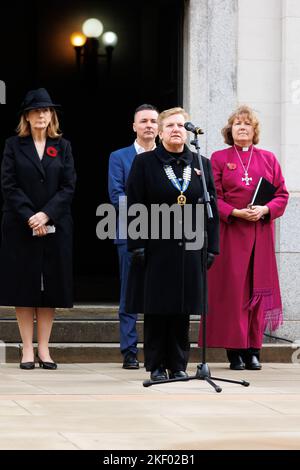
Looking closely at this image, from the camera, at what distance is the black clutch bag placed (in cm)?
1062

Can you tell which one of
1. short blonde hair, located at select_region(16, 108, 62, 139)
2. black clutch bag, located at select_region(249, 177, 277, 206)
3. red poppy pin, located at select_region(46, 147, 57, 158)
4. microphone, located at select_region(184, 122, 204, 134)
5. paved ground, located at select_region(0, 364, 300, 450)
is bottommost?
paved ground, located at select_region(0, 364, 300, 450)

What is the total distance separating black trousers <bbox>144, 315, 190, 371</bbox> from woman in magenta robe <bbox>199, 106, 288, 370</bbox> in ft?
3.91

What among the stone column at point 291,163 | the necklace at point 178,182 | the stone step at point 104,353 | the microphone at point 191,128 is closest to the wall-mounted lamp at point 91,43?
the stone column at point 291,163

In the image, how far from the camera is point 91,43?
18750 mm

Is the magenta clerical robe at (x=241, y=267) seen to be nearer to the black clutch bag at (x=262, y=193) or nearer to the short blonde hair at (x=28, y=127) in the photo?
the black clutch bag at (x=262, y=193)

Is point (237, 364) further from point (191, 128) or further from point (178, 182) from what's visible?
point (191, 128)

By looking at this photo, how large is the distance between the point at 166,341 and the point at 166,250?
653mm

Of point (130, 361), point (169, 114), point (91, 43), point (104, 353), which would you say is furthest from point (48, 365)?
point (91, 43)

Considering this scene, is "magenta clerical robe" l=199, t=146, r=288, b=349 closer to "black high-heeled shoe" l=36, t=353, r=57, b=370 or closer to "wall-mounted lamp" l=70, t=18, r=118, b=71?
"black high-heeled shoe" l=36, t=353, r=57, b=370

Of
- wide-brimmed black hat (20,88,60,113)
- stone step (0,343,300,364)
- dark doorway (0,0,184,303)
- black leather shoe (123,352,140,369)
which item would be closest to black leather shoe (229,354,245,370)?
stone step (0,343,300,364)

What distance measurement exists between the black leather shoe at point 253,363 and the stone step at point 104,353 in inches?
27.2

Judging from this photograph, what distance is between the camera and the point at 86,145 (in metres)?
20.0

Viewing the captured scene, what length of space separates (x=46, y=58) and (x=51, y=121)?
360 inches
